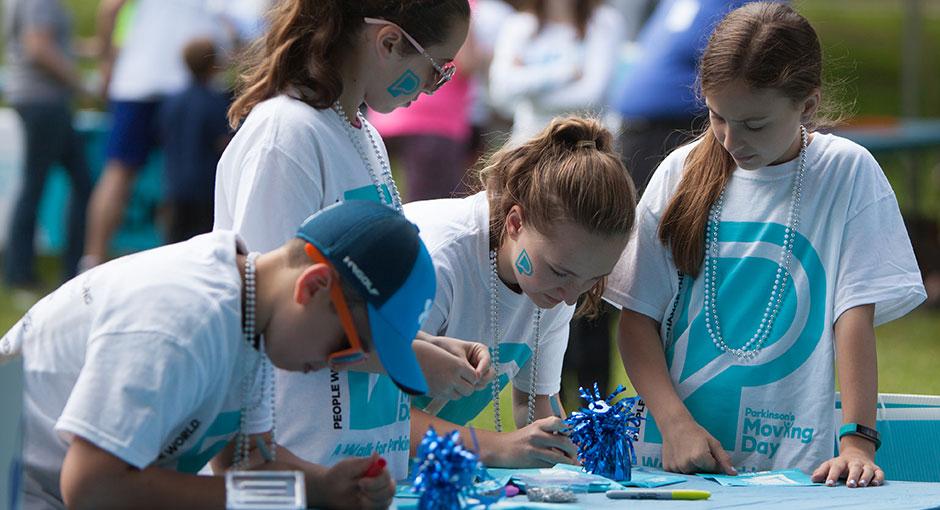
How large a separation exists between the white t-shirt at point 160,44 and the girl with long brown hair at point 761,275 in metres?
5.12

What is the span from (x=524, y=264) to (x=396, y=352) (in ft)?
2.36

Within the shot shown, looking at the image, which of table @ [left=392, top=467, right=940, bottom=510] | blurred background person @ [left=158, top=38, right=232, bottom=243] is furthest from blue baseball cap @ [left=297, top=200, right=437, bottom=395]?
blurred background person @ [left=158, top=38, right=232, bottom=243]

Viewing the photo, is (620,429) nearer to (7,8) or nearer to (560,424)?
(560,424)

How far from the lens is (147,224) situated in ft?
29.8

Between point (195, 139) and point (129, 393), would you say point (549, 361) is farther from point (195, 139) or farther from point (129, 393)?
point (195, 139)

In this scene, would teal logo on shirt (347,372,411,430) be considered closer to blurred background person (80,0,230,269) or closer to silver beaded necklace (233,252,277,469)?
silver beaded necklace (233,252,277,469)

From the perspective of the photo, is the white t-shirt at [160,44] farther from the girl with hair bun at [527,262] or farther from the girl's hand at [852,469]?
the girl's hand at [852,469]

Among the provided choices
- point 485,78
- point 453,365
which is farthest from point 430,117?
point 453,365

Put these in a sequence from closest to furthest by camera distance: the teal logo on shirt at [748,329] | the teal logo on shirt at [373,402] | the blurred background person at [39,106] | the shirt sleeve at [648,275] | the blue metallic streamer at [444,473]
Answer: the blue metallic streamer at [444,473] → the teal logo on shirt at [373,402] → the teal logo on shirt at [748,329] → the shirt sleeve at [648,275] → the blurred background person at [39,106]

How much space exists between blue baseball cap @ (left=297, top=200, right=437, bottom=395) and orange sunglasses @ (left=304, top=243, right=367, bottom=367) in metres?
0.01

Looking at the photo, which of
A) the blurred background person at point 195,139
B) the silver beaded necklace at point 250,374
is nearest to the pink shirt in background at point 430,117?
the blurred background person at point 195,139

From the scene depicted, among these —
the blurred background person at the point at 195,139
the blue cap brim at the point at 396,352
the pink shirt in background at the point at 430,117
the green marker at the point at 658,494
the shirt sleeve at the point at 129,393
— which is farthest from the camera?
the blurred background person at the point at 195,139

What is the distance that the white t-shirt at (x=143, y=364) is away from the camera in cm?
208

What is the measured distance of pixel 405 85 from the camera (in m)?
2.90
